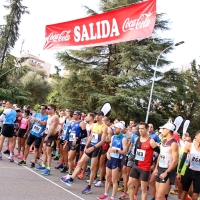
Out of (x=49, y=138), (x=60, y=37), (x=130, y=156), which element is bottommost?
(x=130, y=156)

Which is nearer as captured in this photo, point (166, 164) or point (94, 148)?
point (166, 164)

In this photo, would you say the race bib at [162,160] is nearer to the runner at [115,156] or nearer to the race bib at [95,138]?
the runner at [115,156]

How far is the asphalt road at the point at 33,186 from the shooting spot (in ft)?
19.4

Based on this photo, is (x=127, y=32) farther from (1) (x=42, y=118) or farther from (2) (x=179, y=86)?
(2) (x=179, y=86)

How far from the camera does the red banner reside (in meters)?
8.55

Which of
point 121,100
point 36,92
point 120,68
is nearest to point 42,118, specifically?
point 121,100

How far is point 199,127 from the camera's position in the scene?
32.5 metres

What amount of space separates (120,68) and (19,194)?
853 inches

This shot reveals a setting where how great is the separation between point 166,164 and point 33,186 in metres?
3.24

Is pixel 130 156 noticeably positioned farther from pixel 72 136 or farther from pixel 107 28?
pixel 107 28

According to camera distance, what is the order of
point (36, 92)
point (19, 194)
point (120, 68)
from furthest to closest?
point (36, 92) < point (120, 68) < point (19, 194)

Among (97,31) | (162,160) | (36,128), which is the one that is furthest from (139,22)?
(162,160)

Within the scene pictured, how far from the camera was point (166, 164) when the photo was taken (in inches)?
217

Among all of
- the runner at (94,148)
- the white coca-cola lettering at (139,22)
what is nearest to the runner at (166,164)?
the runner at (94,148)
